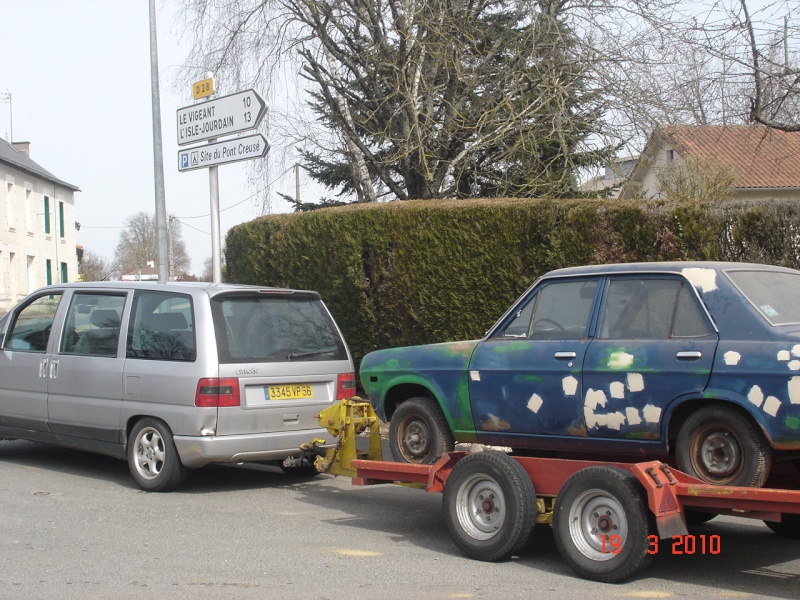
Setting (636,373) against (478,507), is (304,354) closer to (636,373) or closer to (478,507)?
(478,507)

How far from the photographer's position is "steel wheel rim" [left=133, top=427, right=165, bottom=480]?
8.27 m

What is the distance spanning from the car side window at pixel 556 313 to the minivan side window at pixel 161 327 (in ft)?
10.0

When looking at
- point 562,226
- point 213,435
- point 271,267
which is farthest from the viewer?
point 271,267

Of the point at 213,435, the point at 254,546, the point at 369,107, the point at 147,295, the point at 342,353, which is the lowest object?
the point at 254,546

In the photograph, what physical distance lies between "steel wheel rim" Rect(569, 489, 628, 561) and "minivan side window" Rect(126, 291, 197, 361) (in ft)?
12.6

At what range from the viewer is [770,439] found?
16.6 feet

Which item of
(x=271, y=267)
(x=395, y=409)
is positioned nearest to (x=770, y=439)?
(x=395, y=409)

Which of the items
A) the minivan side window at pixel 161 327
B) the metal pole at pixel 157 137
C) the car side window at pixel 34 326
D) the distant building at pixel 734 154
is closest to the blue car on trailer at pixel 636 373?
the minivan side window at pixel 161 327

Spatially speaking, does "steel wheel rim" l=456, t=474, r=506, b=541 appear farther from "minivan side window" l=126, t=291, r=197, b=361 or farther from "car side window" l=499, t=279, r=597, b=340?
"minivan side window" l=126, t=291, r=197, b=361

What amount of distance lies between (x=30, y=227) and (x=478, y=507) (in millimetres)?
41067

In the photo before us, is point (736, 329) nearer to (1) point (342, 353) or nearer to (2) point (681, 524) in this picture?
(2) point (681, 524)

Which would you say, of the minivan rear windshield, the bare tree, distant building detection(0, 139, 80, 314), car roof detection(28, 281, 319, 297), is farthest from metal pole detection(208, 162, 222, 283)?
the bare tree

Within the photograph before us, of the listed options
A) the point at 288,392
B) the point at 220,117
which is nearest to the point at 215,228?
the point at 220,117

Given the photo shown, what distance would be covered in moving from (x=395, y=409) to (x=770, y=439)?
9.92 feet
